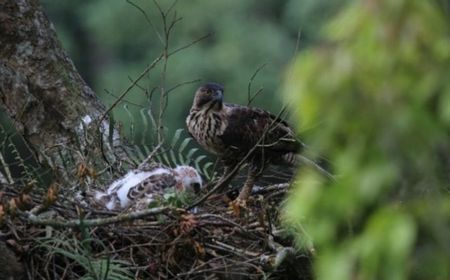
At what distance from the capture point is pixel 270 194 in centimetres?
577

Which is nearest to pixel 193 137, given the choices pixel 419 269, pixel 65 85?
pixel 65 85

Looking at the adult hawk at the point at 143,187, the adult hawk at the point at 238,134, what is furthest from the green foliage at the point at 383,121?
the adult hawk at the point at 238,134

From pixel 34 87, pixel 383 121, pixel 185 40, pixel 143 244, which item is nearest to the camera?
pixel 383 121

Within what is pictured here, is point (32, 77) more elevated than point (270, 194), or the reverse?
point (32, 77)

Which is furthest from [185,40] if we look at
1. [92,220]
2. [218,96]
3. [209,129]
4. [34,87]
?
[92,220]

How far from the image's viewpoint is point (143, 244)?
473cm

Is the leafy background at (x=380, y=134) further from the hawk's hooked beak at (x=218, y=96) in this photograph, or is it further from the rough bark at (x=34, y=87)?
the rough bark at (x=34, y=87)

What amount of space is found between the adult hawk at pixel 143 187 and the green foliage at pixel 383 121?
2726 millimetres

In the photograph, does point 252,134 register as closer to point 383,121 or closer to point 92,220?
point 92,220

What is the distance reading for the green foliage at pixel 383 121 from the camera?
2.40m

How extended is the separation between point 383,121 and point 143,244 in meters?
2.44

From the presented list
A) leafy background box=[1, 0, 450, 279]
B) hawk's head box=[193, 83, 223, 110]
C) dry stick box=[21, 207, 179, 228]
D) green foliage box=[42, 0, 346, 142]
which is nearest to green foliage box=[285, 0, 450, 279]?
leafy background box=[1, 0, 450, 279]

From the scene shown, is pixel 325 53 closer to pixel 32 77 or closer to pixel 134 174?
pixel 134 174

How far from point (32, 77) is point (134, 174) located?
124 cm
